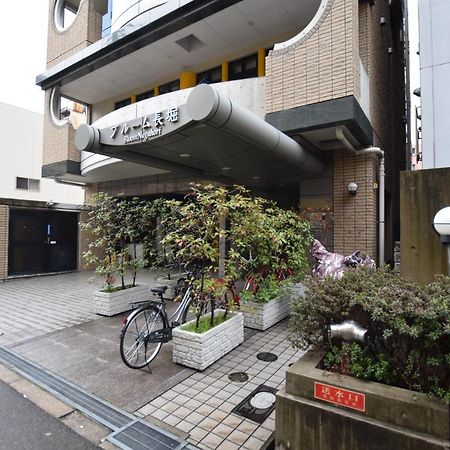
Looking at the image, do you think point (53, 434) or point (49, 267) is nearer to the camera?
point (53, 434)

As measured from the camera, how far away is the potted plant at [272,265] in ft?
19.3

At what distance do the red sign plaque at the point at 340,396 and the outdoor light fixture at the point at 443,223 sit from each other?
2.28m

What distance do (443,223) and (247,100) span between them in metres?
6.21

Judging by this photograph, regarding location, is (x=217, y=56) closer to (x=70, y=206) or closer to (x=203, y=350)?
(x=70, y=206)

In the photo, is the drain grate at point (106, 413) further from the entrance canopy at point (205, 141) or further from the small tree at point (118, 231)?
the entrance canopy at point (205, 141)

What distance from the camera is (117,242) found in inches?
296

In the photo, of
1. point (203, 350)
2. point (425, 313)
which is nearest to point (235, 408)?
point (203, 350)

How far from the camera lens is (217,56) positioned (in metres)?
11.3

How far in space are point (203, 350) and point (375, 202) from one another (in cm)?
627

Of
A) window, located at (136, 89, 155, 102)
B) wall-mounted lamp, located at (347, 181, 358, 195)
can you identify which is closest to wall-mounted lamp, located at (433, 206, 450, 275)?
wall-mounted lamp, located at (347, 181, 358, 195)

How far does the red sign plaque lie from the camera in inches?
89.7

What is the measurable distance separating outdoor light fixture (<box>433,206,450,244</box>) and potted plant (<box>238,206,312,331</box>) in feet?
8.17

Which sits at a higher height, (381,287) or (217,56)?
(217,56)

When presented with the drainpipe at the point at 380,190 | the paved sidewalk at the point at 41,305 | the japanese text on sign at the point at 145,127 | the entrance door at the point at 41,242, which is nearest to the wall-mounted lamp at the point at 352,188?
the drainpipe at the point at 380,190
